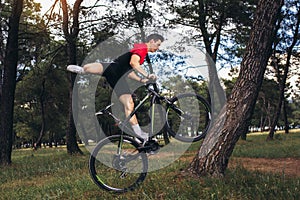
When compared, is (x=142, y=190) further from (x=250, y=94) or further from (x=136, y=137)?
(x=250, y=94)

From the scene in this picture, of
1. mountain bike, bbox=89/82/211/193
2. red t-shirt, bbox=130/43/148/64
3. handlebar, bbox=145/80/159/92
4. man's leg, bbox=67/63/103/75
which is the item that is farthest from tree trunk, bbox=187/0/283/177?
man's leg, bbox=67/63/103/75

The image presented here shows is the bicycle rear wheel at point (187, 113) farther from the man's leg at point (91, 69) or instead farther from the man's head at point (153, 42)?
the man's leg at point (91, 69)

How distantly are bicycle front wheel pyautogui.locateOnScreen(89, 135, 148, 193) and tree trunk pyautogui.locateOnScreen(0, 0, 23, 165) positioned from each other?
1032 cm

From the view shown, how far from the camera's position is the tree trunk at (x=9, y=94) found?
1566cm

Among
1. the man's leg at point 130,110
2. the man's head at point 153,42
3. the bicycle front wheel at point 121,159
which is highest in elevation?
the man's head at point 153,42

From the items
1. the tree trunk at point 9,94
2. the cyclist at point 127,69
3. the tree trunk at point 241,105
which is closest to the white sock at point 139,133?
the cyclist at point 127,69

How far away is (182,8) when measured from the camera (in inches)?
921

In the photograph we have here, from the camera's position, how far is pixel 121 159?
684 cm

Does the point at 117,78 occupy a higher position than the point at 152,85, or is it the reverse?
the point at 117,78

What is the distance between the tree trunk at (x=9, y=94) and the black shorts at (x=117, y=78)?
11.2 meters

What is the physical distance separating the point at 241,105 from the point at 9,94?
12.4 m

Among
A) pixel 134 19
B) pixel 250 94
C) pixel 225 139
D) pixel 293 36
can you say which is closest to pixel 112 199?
pixel 225 139

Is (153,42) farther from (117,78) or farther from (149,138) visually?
(149,138)

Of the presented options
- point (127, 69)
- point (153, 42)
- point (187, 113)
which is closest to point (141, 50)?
point (153, 42)
